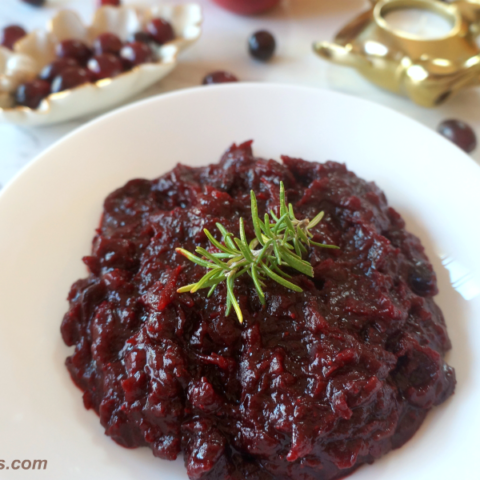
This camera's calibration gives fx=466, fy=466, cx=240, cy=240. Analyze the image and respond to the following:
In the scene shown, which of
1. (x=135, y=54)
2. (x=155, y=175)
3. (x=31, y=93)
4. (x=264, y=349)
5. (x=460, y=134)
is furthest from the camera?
(x=135, y=54)

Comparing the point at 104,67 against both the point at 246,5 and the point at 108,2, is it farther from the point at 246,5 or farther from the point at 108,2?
the point at 246,5

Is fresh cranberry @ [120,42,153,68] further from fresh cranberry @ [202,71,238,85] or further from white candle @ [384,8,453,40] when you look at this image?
white candle @ [384,8,453,40]

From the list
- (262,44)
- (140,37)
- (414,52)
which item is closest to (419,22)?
(414,52)

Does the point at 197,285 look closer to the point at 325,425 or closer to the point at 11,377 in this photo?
the point at 325,425

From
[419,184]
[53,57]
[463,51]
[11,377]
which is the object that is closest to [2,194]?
[11,377]

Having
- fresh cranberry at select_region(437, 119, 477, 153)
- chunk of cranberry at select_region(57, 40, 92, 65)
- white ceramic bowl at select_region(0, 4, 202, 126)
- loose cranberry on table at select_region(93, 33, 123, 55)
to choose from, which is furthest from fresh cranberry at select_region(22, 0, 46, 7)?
fresh cranberry at select_region(437, 119, 477, 153)

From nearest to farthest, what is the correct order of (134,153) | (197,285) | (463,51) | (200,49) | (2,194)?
(197,285), (2,194), (134,153), (463,51), (200,49)

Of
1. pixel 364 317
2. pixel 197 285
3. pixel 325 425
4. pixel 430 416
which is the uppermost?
pixel 197 285
